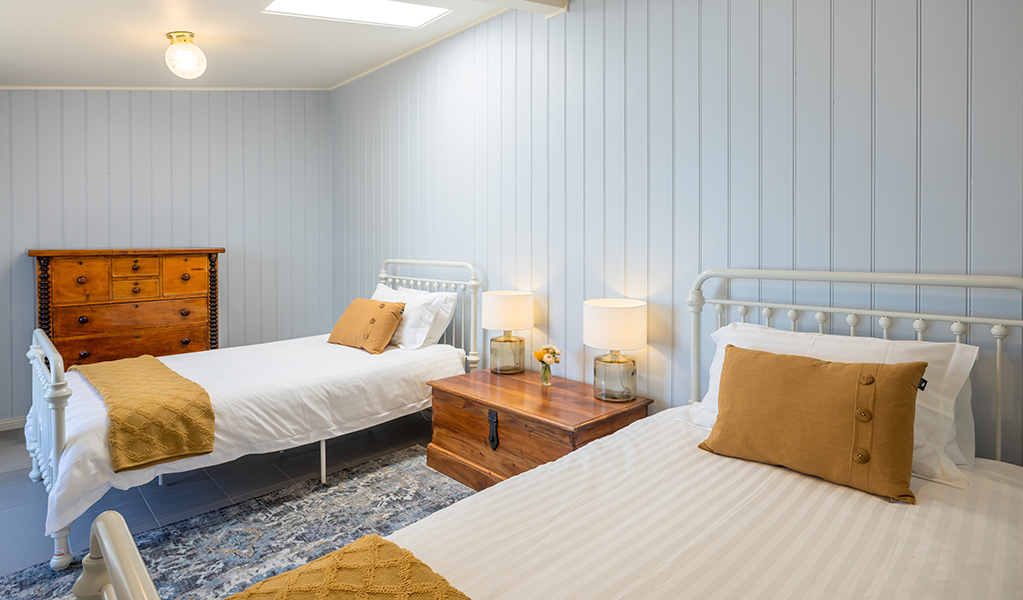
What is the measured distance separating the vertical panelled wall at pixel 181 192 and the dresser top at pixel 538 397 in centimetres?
241

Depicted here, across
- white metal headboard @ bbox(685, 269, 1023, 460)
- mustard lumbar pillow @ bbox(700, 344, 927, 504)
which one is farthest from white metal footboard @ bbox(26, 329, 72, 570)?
white metal headboard @ bbox(685, 269, 1023, 460)

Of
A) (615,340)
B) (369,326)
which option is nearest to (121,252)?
(369,326)

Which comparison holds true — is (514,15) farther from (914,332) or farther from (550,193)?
(914,332)

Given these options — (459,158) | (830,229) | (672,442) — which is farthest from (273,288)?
(830,229)

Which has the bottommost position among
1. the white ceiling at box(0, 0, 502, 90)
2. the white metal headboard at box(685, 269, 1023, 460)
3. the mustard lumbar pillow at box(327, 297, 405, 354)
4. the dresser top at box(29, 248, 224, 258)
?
the mustard lumbar pillow at box(327, 297, 405, 354)

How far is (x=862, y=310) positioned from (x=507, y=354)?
5.56 feet

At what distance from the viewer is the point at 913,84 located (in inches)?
75.5

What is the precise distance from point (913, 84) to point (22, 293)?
16.2ft

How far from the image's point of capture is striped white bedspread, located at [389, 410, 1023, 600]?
3.77 feet

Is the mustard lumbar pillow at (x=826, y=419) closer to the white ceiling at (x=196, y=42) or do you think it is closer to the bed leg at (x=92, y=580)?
the bed leg at (x=92, y=580)

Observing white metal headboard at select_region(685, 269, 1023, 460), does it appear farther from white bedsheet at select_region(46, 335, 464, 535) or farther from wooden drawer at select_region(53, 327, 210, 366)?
wooden drawer at select_region(53, 327, 210, 366)

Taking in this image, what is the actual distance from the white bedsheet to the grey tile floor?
1.04 ft

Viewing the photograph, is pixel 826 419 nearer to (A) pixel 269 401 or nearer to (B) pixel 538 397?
(B) pixel 538 397

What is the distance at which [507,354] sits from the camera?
3160 mm
